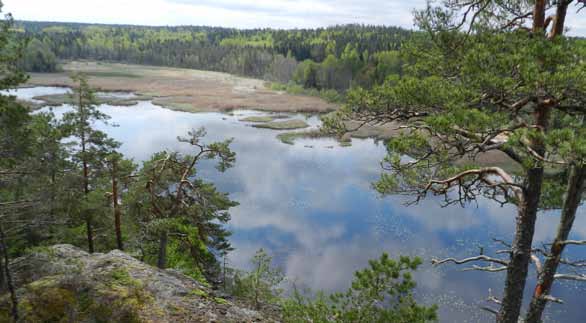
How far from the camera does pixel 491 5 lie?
21.7ft

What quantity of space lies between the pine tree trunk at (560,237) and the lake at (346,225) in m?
4.82

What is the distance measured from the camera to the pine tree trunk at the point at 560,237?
267 inches

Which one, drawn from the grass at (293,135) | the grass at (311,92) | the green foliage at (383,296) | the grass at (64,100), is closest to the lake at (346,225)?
the grass at (293,135)

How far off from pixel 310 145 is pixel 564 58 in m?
38.1

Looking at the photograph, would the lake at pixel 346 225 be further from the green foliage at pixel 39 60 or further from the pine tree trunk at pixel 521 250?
the green foliage at pixel 39 60

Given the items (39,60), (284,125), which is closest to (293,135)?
(284,125)

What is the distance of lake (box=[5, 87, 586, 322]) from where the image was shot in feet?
61.4

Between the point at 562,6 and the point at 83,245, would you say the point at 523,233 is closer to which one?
the point at 562,6

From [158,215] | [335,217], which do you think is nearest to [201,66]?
[335,217]

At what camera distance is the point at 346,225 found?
968 inches

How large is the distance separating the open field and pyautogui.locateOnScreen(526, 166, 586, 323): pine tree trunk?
56.8 metres

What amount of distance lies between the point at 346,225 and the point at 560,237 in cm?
1775

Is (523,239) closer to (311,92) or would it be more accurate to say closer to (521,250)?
(521,250)

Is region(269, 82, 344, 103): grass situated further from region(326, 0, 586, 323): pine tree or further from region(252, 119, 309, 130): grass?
region(326, 0, 586, 323): pine tree
